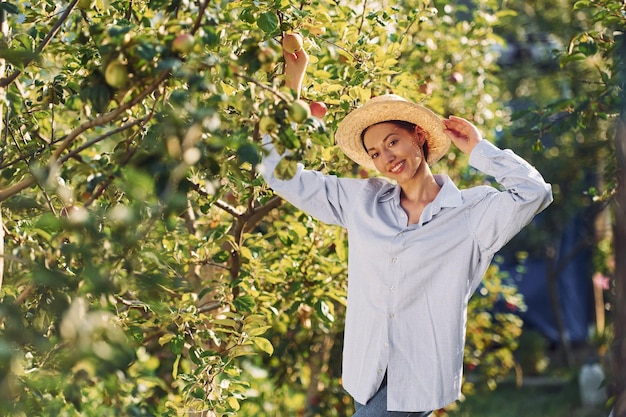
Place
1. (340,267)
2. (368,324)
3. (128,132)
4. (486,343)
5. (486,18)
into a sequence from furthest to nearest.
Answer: (486,343) → (486,18) → (340,267) → (368,324) → (128,132)

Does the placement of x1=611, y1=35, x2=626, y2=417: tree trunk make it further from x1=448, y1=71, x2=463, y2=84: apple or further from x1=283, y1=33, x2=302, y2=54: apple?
x1=448, y1=71, x2=463, y2=84: apple

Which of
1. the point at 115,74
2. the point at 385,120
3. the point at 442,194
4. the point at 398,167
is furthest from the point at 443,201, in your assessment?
the point at 115,74

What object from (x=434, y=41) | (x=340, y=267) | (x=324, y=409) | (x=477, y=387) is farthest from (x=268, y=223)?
(x=477, y=387)

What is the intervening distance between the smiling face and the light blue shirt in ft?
0.35

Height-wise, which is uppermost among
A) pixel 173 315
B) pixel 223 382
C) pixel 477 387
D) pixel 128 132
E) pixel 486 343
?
pixel 128 132

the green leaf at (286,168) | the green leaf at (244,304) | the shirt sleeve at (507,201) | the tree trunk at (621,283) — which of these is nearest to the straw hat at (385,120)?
the shirt sleeve at (507,201)

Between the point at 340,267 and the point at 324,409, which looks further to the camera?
the point at 324,409

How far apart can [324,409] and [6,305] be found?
3.15 meters

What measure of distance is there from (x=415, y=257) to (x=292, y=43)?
25.2 inches

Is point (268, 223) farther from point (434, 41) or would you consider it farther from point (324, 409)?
point (434, 41)

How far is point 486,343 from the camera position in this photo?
5523mm

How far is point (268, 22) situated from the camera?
254 cm

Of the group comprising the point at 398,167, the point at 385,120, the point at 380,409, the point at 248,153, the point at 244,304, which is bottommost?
the point at 380,409

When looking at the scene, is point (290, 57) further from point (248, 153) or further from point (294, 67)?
point (248, 153)
